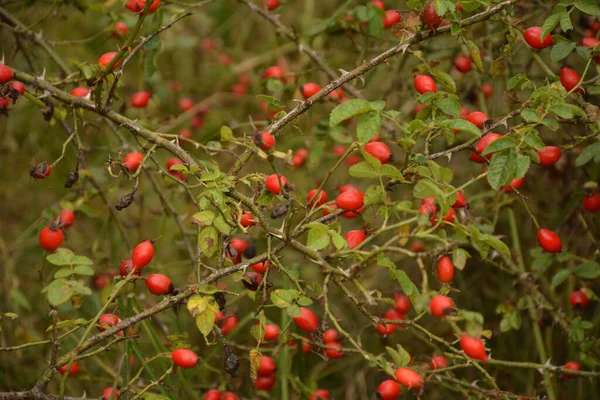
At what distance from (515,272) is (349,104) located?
3.17 ft

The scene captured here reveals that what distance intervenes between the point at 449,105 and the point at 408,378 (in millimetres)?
643

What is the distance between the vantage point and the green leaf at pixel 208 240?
134cm

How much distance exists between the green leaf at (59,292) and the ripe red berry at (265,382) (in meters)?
0.85

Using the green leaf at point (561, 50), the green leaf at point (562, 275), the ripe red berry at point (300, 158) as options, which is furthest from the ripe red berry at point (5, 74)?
the green leaf at point (562, 275)

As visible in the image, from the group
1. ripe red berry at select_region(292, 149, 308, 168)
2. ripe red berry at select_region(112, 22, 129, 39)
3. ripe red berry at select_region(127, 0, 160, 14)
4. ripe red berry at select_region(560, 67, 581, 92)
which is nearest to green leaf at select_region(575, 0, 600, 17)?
ripe red berry at select_region(560, 67, 581, 92)

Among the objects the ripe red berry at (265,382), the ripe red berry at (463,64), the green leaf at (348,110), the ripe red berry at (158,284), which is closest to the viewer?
the green leaf at (348,110)

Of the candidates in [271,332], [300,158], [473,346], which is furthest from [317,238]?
[300,158]

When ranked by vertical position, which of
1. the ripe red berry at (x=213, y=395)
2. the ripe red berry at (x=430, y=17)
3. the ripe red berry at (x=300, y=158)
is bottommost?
the ripe red berry at (x=213, y=395)

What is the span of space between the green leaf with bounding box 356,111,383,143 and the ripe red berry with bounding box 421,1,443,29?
342 mm

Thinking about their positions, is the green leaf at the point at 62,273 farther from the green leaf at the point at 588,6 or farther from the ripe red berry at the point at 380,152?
→ the green leaf at the point at 588,6

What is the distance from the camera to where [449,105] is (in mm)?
1456

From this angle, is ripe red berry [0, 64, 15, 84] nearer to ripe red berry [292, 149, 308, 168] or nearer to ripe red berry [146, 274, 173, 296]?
ripe red berry [146, 274, 173, 296]

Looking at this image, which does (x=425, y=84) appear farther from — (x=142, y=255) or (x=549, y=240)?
(x=142, y=255)

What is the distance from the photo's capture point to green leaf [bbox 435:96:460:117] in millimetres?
1444
